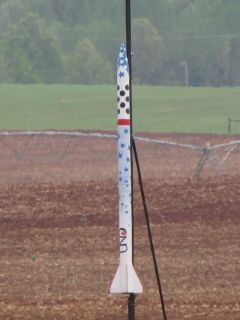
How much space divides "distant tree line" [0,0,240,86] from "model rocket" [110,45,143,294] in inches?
1804

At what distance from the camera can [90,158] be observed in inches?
1457

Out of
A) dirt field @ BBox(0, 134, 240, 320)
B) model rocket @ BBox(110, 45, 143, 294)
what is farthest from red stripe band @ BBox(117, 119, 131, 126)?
dirt field @ BBox(0, 134, 240, 320)

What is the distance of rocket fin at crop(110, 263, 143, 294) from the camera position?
370 inches

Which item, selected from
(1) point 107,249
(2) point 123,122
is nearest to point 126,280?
(2) point 123,122

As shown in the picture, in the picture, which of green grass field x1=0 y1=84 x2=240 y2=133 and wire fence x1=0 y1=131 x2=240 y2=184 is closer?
wire fence x1=0 y1=131 x2=240 y2=184

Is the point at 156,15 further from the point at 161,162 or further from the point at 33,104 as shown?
the point at 161,162

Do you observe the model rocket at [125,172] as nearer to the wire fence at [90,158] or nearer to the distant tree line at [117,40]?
the wire fence at [90,158]

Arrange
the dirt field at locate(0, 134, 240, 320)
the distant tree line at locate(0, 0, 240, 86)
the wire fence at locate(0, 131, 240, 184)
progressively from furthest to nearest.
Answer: the distant tree line at locate(0, 0, 240, 86), the wire fence at locate(0, 131, 240, 184), the dirt field at locate(0, 134, 240, 320)

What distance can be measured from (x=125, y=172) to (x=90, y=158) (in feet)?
91.1

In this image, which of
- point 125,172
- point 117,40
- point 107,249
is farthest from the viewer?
point 117,40

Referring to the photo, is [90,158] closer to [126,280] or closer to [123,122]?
[126,280]

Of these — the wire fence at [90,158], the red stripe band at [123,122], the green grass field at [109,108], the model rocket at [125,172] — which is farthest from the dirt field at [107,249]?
the green grass field at [109,108]

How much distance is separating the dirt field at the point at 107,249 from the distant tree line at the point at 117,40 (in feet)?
109

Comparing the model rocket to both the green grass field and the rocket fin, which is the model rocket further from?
the green grass field
